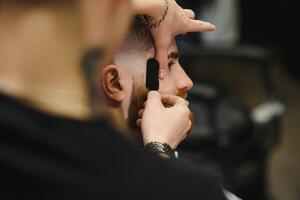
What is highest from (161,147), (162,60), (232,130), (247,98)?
(162,60)

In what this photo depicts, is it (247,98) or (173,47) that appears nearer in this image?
(173,47)

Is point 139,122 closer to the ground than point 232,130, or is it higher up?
higher up

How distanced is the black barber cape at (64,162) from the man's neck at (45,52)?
1.4 inches

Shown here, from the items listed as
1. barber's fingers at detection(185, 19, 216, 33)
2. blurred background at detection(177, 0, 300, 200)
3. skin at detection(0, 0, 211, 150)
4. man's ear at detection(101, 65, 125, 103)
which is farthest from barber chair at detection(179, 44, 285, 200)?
skin at detection(0, 0, 211, 150)

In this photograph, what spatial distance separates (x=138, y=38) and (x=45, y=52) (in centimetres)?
37

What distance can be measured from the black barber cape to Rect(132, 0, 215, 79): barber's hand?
15.0 inches

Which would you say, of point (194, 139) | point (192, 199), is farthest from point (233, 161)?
point (192, 199)

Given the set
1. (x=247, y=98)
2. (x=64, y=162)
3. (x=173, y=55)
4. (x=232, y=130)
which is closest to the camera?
(x=64, y=162)

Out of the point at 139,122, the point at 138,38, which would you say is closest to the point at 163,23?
the point at 138,38

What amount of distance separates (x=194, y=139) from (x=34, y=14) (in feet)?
5.74

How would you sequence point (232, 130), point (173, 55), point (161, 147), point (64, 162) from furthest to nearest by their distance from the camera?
point (232, 130) → point (173, 55) → point (161, 147) → point (64, 162)

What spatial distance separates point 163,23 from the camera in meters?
0.98

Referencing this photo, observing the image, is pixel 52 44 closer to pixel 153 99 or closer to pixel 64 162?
pixel 64 162

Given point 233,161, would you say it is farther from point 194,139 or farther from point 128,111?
point 128,111
